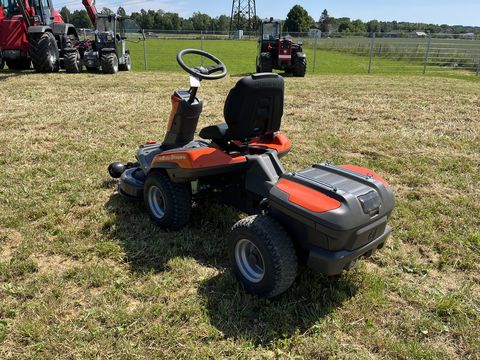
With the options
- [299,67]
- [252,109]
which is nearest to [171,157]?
[252,109]

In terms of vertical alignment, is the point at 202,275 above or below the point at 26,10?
below

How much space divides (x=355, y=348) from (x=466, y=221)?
2.10m

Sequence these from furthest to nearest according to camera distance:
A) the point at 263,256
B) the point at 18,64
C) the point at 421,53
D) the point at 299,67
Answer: the point at 421,53 → the point at 299,67 → the point at 18,64 → the point at 263,256

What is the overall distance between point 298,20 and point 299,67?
76.5m

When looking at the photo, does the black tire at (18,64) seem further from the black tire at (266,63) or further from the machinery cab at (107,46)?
the black tire at (266,63)

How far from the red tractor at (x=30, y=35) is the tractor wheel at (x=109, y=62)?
3.90ft

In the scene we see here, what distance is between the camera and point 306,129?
22.3ft

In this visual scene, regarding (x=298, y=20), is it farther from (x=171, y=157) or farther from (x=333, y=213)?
(x=333, y=213)

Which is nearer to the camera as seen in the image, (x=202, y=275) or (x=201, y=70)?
(x=202, y=275)

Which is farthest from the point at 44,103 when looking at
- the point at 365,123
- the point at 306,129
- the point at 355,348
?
the point at 355,348

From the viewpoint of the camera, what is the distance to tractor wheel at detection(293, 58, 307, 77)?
14.3 meters

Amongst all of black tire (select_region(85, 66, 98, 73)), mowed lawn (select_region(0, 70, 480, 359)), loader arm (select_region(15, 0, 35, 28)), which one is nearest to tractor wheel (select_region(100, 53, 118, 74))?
black tire (select_region(85, 66, 98, 73))

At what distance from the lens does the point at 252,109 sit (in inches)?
119

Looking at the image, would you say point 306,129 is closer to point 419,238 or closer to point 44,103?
point 419,238
